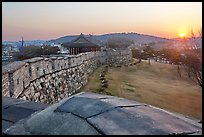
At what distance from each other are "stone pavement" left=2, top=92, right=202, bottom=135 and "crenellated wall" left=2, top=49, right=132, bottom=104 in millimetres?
2901

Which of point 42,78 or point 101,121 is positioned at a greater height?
point 101,121

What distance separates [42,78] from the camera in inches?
298

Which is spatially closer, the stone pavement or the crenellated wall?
the stone pavement

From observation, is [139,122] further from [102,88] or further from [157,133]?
[102,88]

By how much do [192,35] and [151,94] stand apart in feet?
16.0

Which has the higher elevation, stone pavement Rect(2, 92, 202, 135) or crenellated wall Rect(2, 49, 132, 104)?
stone pavement Rect(2, 92, 202, 135)

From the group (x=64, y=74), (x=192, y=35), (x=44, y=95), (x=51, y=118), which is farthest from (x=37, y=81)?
(x=192, y=35)

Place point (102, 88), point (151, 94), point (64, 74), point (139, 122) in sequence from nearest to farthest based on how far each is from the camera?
point (139, 122), point (64, 74), point (102, 88), point (151, 94)

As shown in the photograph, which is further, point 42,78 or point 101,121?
point 42,78

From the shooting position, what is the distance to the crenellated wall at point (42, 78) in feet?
16.3

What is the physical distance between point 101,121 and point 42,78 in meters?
6.32

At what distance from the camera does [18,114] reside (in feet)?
8.48

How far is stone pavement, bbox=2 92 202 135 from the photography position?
1345mm

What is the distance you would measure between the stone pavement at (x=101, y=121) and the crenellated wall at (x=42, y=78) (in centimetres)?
290
